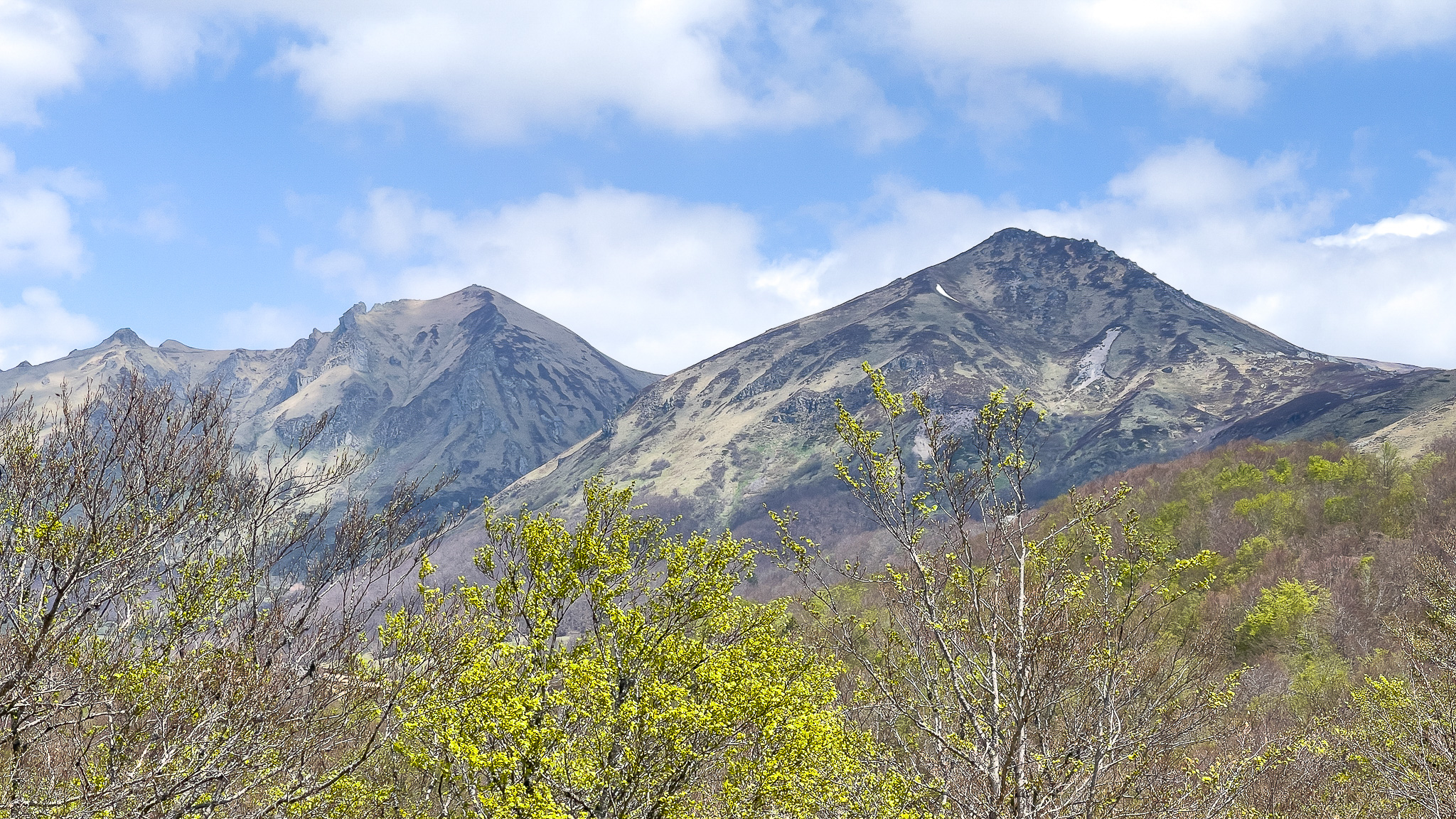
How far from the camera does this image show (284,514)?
29469 millimetres

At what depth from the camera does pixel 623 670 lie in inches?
646

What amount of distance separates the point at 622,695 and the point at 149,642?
1304 centimetres

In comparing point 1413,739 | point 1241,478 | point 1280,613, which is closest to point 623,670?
point 1413,739

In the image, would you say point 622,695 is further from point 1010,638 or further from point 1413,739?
point 1413,739

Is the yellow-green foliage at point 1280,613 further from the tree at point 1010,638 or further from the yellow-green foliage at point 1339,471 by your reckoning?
the tree at point 1010,638

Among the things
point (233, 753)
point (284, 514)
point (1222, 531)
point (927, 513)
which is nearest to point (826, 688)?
point (927, 513)

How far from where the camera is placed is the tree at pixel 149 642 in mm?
16031

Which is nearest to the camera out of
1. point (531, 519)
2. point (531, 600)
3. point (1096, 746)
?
point (1096, 746)

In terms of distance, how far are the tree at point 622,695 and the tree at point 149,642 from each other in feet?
11.8

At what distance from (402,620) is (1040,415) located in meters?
16.9

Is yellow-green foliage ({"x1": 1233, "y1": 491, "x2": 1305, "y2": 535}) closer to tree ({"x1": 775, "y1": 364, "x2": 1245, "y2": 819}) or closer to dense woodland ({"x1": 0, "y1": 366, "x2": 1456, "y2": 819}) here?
dense woodland ({"x1": 0, "y1": 366, "x2": 1456, "y2": 819})

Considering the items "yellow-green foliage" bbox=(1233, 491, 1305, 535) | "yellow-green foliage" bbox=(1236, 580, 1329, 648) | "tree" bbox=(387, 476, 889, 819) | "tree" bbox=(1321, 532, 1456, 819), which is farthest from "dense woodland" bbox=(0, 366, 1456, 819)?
"yellow-green foliage" bbox=(1233, 491, 1305, 535)

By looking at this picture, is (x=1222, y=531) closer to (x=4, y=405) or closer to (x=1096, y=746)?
(x=1096, y=746)

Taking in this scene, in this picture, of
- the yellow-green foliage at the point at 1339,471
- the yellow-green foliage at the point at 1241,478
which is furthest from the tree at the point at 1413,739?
the yellow-green foliage at the point at 1241,478
